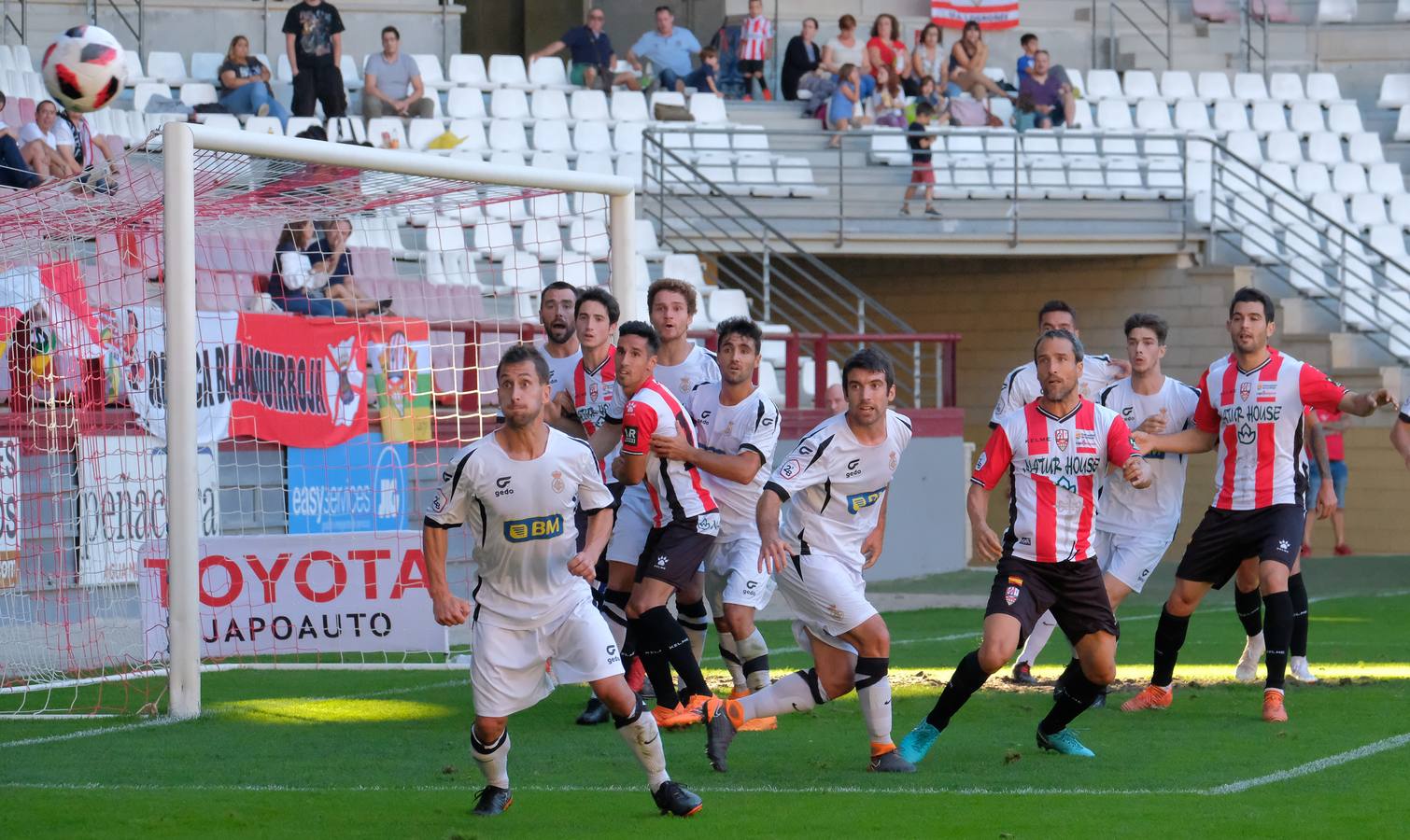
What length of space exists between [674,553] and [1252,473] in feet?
9.28

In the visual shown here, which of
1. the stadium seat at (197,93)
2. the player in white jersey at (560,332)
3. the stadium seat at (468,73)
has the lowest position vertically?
the player in white jersey at (560,332)

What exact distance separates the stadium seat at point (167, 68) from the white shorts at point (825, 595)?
13.6 m

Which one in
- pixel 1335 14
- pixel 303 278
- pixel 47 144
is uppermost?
pixel 1335 14

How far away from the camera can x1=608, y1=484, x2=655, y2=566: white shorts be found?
8.53 meters

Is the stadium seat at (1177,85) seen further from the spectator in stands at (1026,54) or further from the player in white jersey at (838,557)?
the player in white jersey at (838,557)

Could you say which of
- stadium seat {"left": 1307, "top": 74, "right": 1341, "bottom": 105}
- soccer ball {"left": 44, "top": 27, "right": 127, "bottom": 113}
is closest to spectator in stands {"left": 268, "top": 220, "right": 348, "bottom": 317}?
soccer ball {"left": 44, "top": 27, "right": 127, "bottom": 113}

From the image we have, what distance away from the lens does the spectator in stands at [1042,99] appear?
2161cm

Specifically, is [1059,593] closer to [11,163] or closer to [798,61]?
[11,163]

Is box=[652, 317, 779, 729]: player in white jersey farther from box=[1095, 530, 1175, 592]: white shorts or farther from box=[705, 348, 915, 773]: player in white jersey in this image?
box=[1095, 530, 1175, 592]: white shorts

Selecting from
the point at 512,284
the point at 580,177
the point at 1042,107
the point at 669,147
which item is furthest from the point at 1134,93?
the point at 580,177

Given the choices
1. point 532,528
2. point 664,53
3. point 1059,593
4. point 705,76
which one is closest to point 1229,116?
point 705,76

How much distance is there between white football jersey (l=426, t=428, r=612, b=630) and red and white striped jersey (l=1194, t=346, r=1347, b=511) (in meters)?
3.76

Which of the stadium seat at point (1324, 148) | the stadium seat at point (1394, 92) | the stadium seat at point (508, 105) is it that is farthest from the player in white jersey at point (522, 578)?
the stadium seat at point (1394, 92)

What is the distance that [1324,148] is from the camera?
23.3 metres
